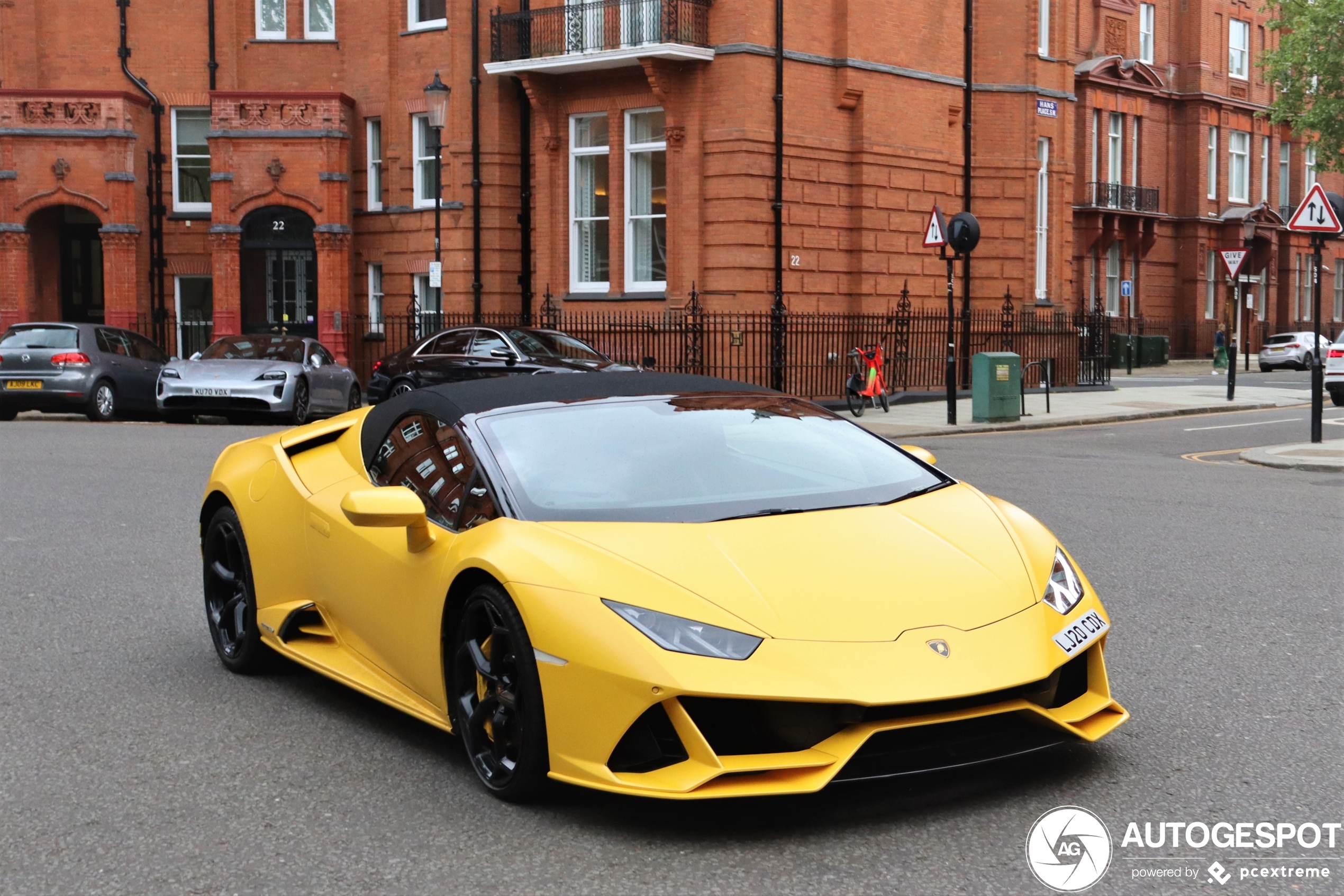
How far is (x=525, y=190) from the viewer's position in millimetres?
31109

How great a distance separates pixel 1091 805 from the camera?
4477 millimetres

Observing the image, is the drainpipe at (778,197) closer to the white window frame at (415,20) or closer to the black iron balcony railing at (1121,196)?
the white window frame at (415,20)

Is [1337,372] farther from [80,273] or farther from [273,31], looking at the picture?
[80,273]

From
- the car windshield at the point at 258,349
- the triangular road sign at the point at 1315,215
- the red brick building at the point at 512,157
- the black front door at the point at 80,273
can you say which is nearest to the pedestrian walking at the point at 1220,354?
the red brick building at the point at 512,157

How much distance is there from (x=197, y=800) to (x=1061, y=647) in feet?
8.72

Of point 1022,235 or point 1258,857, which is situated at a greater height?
point 1022,235

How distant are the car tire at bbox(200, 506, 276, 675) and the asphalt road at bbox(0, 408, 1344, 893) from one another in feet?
0.31

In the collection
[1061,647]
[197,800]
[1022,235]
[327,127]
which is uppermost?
[327,127]

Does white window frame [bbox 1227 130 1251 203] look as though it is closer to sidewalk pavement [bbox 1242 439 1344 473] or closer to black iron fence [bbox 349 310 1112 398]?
black iron fence [bbox 349 310 1112 398]

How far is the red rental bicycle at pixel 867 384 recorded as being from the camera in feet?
82.3

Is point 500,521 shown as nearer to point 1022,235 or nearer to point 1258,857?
point 1258,857

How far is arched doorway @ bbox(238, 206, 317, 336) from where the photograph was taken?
32.6 metres

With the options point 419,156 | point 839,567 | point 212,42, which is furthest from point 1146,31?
point 839,567

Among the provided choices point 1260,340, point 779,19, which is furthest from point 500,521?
point 1260,340
